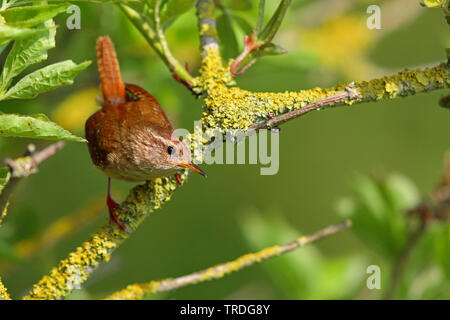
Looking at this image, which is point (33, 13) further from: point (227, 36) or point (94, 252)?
point (227, 36)

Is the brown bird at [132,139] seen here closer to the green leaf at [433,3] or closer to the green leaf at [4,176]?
the green leaf at [4,176]

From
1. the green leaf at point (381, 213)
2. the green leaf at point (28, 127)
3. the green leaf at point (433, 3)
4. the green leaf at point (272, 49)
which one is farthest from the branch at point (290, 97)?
the green leaf at point (381, 213)

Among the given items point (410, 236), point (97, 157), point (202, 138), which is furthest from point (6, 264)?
point (410, 236)

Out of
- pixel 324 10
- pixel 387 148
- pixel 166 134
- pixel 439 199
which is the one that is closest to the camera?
→ pixel 166 134

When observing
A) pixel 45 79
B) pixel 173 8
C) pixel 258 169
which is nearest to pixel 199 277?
pixel 45 79

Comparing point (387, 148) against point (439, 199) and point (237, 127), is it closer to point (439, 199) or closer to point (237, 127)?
point (439, 199)

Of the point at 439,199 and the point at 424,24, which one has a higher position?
the point at 424,24

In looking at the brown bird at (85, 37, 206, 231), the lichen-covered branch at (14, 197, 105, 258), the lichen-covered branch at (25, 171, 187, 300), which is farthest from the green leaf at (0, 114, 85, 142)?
the lichen-covered branch at (14, 197, 105, 258)
